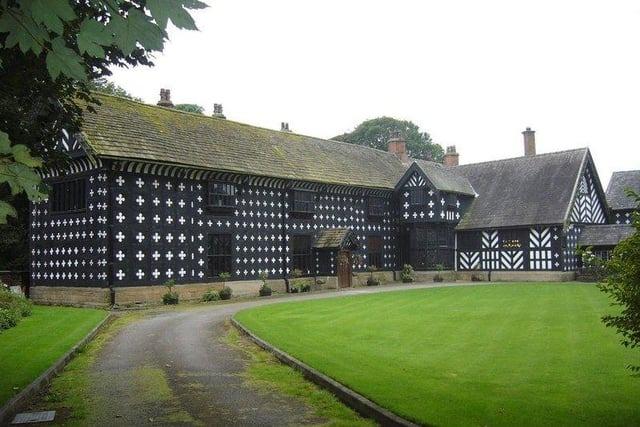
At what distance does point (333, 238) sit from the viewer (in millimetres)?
34094

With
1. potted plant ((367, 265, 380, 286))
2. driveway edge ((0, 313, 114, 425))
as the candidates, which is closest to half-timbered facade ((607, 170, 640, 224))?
potted plant ((367, 265, 380, 286))

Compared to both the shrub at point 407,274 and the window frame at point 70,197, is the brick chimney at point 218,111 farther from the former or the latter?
the shrub at point 407,274

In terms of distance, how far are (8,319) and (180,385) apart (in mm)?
10116

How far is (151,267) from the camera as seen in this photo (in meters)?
25.9

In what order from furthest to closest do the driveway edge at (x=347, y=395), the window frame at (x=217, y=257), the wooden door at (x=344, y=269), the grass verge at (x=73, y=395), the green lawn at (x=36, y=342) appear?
1. the wooden door at (x=344, y=269)
2. the window frame at (x=217, y=257)
3. the green lawn at (x=36, y=342)
4. the grass verge at (x=73, y=395)
5. the driveway edge at (x=347, y=395)

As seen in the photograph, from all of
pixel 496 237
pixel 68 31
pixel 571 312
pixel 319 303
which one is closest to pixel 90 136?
pixel 319 303

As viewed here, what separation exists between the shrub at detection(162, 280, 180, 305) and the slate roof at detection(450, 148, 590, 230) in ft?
73.3

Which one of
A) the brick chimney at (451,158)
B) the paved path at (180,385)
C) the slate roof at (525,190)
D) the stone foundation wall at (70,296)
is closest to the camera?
the paved path at (180,385)

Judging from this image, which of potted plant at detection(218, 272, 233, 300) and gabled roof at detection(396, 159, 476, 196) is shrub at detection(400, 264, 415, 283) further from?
potted plant at detection(218, 272, 233, 300)

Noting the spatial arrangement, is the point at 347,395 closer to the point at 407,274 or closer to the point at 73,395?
the point at 73,395

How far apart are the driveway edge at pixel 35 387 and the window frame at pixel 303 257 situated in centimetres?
1935

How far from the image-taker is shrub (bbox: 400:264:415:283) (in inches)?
1519

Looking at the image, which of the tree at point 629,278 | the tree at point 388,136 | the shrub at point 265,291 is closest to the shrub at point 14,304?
the shrub at point 265,291

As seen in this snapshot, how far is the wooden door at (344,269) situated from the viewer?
113 ft
